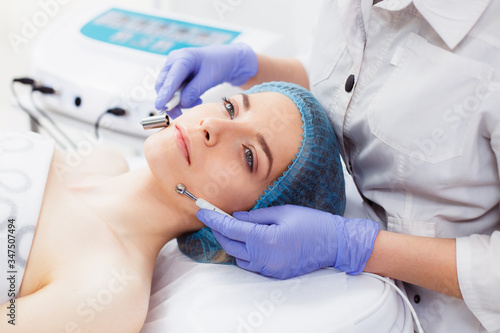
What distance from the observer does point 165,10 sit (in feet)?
8.56

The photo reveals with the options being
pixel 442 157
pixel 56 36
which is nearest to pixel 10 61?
pixel 56 36

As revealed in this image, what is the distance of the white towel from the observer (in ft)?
3.37

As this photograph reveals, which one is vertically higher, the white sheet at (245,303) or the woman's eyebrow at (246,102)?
the woman's eyebrow at (246,102)

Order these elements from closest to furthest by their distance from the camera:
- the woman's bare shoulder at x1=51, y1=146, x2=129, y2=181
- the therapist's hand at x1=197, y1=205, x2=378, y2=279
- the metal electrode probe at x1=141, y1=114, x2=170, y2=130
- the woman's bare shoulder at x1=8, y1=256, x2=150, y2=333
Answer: the woman's bare shoulder at x1=8, y1=256, x2=150, y2=333 < the therapist's hand at x1=197, y1=205, x2=378, y2=279 < the metal electrode probe at x1=141, y1=114, x2=170, y2=130 < the woman's bare shoulder at x1=51, y1=146, x2=129, y2=181

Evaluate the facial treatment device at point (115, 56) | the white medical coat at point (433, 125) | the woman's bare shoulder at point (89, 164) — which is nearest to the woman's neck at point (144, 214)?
the woman's bare shoulder at point (89, 164)

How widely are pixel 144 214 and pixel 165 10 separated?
1.69 meters

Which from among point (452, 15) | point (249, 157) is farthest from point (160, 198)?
Answer: point (452, 15)

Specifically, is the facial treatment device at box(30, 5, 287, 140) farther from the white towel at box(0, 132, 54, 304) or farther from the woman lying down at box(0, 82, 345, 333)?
the white towel at box(0, 132, 54, 304)

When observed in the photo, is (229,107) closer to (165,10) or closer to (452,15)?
(452,15)

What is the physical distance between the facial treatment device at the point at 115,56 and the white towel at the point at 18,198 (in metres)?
0.44

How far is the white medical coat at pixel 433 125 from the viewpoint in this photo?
Answer: 1.01 metres

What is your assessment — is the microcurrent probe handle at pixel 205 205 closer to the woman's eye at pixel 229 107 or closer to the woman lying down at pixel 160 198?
the woman lying down at pixel 160 198

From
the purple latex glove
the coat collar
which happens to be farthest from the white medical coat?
the purple latex glove

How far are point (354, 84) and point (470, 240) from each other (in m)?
0.45
